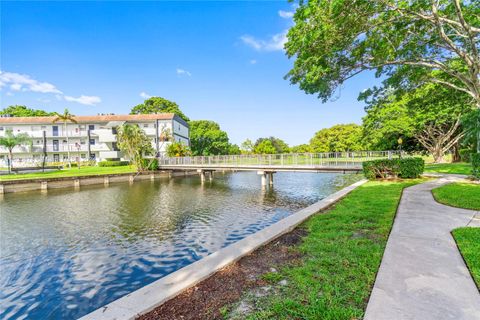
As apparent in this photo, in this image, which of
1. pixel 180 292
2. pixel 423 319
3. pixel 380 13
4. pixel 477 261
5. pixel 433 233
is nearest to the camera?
pixel 423 319

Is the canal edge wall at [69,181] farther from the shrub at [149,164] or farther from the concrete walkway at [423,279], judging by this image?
the concrete walkway at [423,279]

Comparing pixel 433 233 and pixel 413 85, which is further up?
pixel 413 85

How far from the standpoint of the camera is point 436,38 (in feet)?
36.2

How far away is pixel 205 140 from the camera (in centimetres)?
5969

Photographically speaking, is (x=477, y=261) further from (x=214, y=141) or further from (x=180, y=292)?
(x=214, y=141)

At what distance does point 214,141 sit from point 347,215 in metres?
53.1

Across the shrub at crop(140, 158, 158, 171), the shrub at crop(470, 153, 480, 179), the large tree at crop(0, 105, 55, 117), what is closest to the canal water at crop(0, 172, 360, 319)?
the shrub at crop(470, 153, 480, 179)

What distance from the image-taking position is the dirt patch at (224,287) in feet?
10.0

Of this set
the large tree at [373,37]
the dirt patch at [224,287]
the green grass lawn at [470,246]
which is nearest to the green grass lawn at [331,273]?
the dirt patch at [224,287]

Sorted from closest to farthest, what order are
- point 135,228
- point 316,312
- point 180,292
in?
point 316,312 < point 180,292 < point 135,228

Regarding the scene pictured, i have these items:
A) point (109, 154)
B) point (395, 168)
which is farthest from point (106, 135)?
point (395, 168)

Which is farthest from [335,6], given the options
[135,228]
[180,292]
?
[135,228]

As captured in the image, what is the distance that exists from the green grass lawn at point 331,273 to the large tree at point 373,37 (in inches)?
229

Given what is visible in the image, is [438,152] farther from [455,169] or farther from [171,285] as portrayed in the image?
[171,285]
